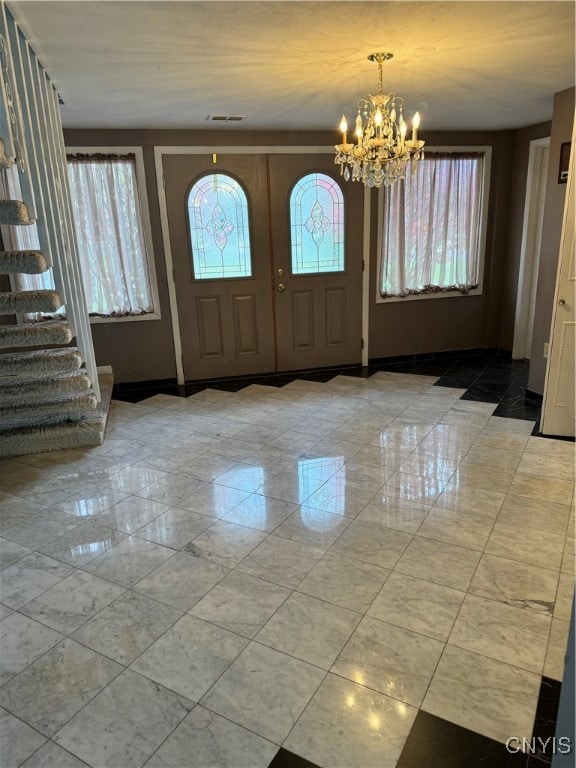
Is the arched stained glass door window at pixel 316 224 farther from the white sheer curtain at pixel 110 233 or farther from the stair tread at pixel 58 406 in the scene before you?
the stair tread at pixel 58 406

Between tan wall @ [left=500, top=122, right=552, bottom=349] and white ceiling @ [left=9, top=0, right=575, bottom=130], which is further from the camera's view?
tan wall @ [left=500, top=122, right=552, bottom=349]

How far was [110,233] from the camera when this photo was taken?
457 cm

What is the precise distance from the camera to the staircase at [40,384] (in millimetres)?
2668

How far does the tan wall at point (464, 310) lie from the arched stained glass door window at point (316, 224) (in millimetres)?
400

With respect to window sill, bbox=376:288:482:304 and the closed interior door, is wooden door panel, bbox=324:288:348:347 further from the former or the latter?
window sill, bbox=376:288:482:304

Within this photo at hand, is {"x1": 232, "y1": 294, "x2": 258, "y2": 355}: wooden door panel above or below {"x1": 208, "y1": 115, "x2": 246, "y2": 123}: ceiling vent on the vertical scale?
below

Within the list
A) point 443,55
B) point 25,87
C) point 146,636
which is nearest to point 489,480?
point 146,636

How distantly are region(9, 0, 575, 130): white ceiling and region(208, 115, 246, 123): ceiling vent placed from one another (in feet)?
0.43

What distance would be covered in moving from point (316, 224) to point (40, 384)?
3001 millimetres

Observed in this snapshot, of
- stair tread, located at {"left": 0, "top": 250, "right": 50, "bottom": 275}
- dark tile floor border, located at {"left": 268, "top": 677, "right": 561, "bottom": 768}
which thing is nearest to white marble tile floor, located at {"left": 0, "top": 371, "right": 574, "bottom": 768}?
dark tile floor border, located at {"left": 268, "top": 677, "right": 561, "bottom": 768}

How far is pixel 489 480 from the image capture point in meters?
3.05

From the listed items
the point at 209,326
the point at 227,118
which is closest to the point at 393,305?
the point at 209,326

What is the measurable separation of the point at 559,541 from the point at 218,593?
1.62m

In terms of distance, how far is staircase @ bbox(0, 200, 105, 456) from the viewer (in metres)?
2.67
